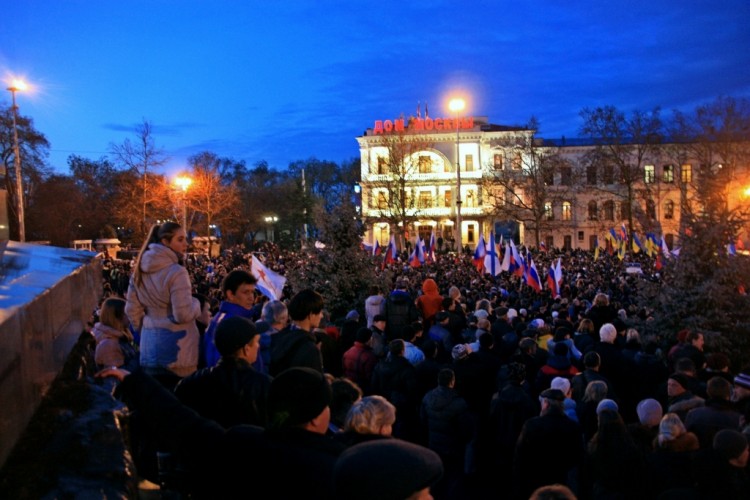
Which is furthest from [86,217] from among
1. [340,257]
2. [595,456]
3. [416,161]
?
[595,456]

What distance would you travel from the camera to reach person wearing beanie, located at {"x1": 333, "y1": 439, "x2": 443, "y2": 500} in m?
1.72

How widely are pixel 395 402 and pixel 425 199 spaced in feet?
189

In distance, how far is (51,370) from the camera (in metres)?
2.56

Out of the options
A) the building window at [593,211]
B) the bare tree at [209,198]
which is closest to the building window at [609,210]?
the building window at [593,211]

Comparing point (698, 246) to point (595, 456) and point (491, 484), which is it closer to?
point (491, 484)

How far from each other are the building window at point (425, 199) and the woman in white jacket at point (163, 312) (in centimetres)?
5912

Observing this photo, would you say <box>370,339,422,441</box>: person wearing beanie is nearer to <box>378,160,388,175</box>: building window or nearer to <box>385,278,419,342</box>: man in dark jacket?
<box>385,278,419,342</box>: man in dark jacket

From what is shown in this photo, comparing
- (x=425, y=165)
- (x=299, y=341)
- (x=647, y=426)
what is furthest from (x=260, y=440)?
(x=425, y=165)

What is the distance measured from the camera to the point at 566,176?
5556 cm

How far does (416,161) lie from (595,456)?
2239 inches

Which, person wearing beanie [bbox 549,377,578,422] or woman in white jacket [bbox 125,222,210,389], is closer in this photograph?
woman in white jacket [bbox 125,222,210,389]

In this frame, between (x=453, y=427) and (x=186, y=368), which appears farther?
(x=453, y=427)

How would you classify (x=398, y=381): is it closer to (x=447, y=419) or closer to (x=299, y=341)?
(x=447, y=419)

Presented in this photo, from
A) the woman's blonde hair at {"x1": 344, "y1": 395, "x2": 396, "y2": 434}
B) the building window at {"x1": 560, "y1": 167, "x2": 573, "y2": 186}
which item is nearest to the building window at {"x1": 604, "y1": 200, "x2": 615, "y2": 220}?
the building window at {"x1": 560, "y1": 167, "x2": 573, "y2": 186}
